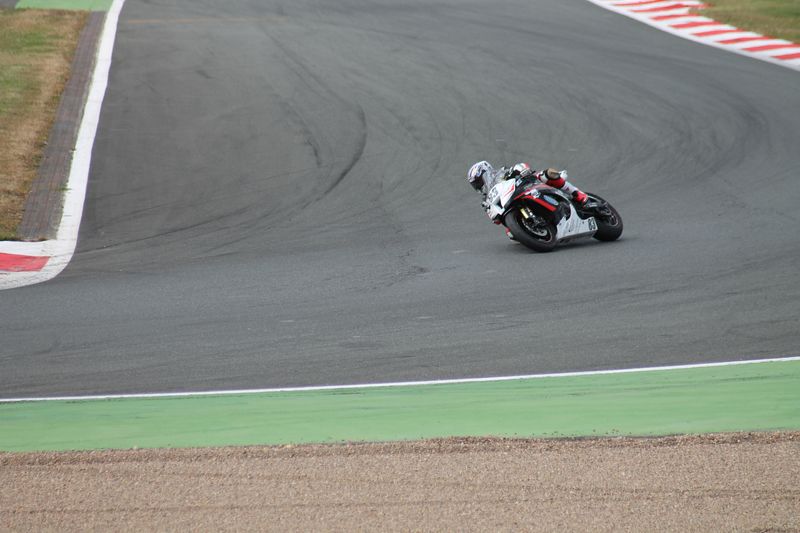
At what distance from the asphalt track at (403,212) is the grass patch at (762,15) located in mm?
2832

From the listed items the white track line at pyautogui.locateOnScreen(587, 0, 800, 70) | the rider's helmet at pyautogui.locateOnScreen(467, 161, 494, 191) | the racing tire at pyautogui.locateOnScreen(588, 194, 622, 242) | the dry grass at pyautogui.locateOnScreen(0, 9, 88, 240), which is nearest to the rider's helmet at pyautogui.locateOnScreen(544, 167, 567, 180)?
the racing tire at pyautogui.locateOnScreen(588, 194, 622, 242)

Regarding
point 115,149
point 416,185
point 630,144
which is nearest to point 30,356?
point 416,185

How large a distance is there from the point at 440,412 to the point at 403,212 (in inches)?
287

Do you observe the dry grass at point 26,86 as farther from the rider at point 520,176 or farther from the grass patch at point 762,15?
the grass patch at point 762,15

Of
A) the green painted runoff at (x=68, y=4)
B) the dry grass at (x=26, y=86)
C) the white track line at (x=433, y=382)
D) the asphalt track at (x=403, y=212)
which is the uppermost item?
the white track line at (x=433, y=382)

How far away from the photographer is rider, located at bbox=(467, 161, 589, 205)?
11.8 metres

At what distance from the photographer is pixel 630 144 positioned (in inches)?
656

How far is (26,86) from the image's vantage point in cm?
2117

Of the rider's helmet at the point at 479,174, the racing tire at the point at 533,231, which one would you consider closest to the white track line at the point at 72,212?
the rider's helmet at the point at 479,174

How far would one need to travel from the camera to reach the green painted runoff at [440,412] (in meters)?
6.52

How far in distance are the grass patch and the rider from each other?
47.0 ft

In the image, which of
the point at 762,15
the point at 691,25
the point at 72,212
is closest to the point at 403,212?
the point at 72,212

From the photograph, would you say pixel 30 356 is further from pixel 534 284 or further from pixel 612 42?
pixel 612 42

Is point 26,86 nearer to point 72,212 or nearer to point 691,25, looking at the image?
point 72,212
